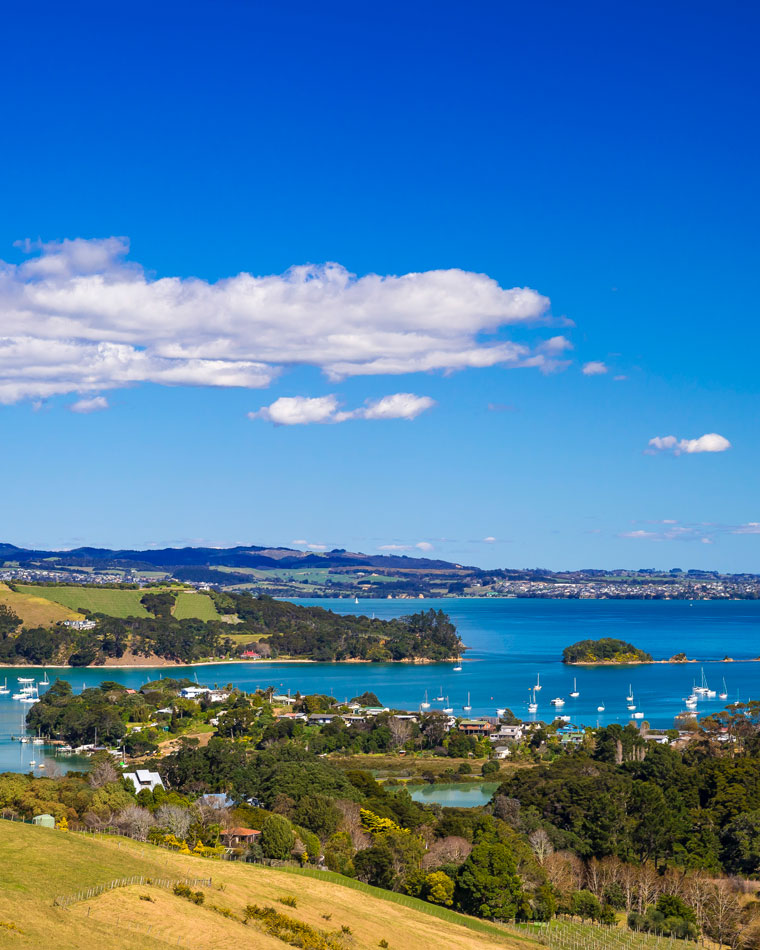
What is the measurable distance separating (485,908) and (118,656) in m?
98.6

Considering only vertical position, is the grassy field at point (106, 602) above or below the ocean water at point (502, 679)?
above

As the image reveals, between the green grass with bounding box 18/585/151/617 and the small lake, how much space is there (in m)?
95.0

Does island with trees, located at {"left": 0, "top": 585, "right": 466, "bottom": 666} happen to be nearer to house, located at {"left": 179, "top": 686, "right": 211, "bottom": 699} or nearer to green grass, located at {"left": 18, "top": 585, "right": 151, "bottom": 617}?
green grass, located at {"left": 18, "top": 585, "right": 151, "bottom": 617}

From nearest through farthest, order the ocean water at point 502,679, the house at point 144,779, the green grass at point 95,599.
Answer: the house at point 144,779 → the ocean water at point 502,679 → the green grass at point 95,599

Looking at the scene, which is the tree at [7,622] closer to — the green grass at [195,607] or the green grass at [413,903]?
the green grass at [195,607]

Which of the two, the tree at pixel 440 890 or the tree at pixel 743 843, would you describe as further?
the tree at pixel 743 843

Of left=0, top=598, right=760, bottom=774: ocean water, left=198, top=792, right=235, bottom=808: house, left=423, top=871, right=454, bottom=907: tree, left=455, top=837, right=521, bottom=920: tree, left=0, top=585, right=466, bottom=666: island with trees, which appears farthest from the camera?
left=0, top=585, right=466, bottom=666: island with trees

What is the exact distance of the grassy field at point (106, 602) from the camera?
143 meters

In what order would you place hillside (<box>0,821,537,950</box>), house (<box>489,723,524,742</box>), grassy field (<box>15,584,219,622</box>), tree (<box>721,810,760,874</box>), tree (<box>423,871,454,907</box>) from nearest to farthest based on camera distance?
hillside (<box>0,821,537,950</box>) < tree (<box>423,871,454,907</box>) < tree (<box>721,810,760,874</box>) < house (<box>489,723,524,742</box>) < grassy field (<box>15,584,219,622</box>)

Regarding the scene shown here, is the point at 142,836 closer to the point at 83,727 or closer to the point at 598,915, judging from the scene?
the point at 598,915

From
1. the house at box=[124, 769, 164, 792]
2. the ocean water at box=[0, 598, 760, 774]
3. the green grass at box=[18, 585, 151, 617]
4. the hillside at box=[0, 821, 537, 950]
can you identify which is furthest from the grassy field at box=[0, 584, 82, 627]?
the hillside at box=[0, 821, 537, 950]

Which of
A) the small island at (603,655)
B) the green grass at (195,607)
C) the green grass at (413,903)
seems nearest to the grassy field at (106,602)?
the green grass at (195,607)

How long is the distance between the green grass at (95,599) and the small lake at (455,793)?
312ft

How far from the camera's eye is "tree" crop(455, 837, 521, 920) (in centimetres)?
3020
